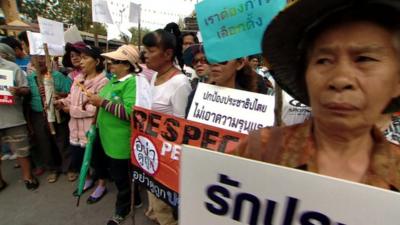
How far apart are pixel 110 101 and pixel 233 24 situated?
1.64 m

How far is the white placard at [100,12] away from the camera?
4.64 metres

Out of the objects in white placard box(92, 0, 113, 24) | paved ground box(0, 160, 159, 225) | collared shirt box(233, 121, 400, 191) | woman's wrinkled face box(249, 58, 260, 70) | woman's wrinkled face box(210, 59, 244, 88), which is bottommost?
paved ground box(0, 160, 159, 225)

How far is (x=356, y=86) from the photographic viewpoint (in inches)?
27.9

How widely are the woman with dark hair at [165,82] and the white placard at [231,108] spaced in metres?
0.27

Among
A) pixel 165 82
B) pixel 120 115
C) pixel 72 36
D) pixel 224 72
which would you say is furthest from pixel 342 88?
pixel 72 36

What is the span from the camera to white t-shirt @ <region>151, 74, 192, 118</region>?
2553 mm

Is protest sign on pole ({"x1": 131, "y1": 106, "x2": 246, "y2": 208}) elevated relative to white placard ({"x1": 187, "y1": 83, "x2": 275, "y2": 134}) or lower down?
lower down

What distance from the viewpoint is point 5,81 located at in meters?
3.73

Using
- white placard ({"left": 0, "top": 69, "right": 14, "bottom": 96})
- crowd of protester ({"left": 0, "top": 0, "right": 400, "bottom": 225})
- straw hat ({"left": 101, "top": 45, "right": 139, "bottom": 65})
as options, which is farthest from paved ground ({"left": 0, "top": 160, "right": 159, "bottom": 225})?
straw hat ({"left": 101, "top": 45, "right": 139, "bottom": 65})

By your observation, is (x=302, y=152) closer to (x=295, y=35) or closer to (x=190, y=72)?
(x=295, y=35)

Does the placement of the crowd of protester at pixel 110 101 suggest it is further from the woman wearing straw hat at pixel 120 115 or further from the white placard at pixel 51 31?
the white placard at pixel 51 31

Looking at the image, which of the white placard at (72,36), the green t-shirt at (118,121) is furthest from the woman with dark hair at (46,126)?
the green t-shirt at (118,121)

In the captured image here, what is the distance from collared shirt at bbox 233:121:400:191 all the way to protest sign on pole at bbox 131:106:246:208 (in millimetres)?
1022

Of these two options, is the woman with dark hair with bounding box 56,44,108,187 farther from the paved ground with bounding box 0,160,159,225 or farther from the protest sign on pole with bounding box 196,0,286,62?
the protest sign on pole with bounding box 196,0,286,62
